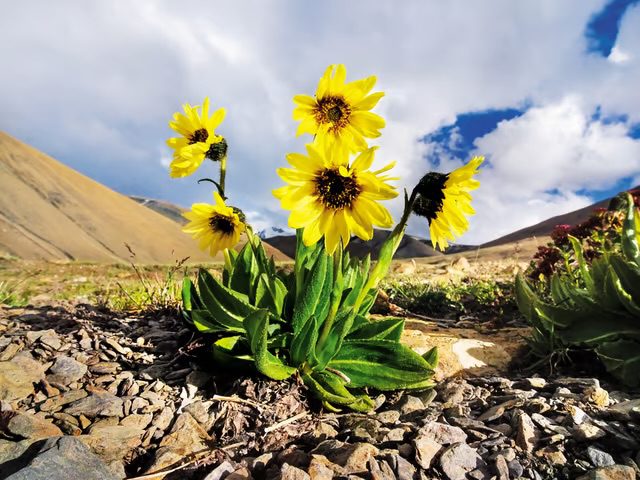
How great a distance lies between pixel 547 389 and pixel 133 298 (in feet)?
13.1

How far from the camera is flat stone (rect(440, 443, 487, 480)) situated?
6.79 feet

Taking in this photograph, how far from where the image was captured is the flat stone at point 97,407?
2527 millimetres

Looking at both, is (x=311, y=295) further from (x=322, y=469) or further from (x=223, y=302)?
(x=322, y=469)

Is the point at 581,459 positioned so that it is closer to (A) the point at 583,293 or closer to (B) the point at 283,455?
(B) the point at 283,455

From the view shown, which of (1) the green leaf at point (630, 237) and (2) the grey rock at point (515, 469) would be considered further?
(1) the green leaf at point (630, 237)

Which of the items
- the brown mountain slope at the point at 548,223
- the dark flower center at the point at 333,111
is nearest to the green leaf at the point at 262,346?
the dark flower center at the point at 333,111

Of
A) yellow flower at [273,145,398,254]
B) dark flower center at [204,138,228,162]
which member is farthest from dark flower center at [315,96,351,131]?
dark flower center at [204,138,228,162]

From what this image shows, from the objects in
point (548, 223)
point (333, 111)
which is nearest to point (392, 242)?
point (333, 111)

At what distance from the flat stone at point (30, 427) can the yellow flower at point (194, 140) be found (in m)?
1.77

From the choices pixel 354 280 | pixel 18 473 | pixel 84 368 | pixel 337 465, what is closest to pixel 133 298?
pixel 84 368

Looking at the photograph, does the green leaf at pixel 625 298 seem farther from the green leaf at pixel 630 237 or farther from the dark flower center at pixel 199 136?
the dark flower center at pixel 199 136

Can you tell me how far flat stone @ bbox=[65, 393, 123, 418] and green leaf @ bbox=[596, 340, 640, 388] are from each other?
3.37 m

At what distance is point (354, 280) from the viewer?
3326mm

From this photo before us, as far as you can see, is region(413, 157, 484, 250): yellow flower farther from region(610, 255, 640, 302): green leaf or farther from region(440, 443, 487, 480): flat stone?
region(610, 255, 640, 302): green leaf
